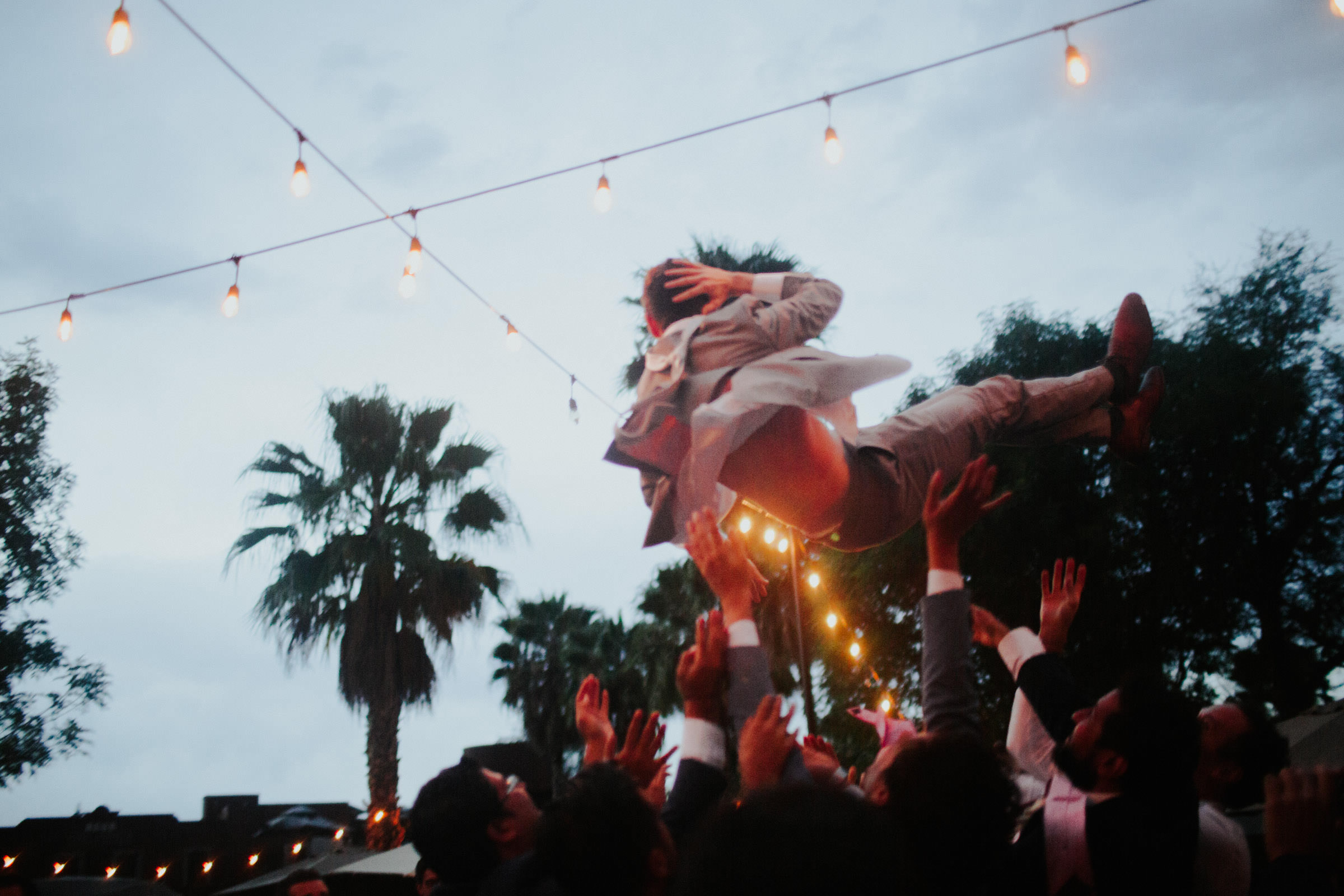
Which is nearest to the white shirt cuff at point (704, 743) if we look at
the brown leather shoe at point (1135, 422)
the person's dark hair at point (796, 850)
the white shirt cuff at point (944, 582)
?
the white shirt cuff at point (944, 582)

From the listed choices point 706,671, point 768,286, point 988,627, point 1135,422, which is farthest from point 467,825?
point 1135,422

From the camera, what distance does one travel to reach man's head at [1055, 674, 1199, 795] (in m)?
1.79

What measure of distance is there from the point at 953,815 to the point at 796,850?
1.82ft

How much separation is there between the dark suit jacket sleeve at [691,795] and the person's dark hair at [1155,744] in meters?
0.70

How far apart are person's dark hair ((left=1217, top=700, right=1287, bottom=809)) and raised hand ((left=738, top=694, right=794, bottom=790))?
1.12 meters

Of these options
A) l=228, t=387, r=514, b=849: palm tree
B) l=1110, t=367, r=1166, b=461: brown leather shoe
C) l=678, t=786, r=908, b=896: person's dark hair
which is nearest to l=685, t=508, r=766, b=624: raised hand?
l=678, t=786, r=908, b=896: person's dark hair

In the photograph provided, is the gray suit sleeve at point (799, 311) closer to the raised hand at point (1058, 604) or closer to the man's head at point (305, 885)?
the raised hand at point (1058, 604)

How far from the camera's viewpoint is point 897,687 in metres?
13.4

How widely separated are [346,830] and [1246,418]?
56.3ft

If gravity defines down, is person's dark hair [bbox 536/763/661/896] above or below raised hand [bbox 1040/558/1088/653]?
below

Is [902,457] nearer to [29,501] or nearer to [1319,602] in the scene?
[1319,602]

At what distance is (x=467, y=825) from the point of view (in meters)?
2.07

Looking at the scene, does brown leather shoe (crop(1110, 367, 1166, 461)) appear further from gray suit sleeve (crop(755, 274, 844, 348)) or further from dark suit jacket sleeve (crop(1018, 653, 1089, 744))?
dark suit jacket sleeve (crop(1018, 653, 1089, 744))

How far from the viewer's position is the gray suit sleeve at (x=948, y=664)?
6.25 feet
